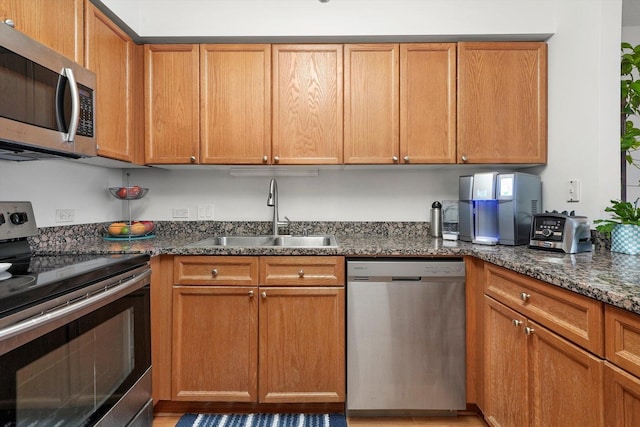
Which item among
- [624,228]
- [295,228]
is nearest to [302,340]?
[295,228]

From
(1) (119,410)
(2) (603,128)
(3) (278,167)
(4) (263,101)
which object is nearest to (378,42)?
(4) (263,101)

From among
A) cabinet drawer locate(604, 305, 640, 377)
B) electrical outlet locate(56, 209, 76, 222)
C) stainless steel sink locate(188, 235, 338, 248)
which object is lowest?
cabinet drawer locate(604, 305, 640, 377)

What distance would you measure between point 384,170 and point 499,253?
1018mm

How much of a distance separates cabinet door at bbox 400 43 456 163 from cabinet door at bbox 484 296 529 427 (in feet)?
3.26

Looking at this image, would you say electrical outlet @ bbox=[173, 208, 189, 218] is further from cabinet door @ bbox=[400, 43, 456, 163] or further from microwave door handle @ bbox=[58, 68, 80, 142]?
cabinet door @ bbox=[400, 43, 456, 163]

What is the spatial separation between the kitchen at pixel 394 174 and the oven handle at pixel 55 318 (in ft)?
2.56

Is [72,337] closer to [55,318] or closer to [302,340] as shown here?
[55,318]

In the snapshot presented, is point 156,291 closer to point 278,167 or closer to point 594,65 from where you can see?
point 278,167

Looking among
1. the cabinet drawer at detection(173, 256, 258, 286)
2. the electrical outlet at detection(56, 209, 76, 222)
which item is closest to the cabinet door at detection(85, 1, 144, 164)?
the electrical outlet at detection(56, 209, 76, 222)

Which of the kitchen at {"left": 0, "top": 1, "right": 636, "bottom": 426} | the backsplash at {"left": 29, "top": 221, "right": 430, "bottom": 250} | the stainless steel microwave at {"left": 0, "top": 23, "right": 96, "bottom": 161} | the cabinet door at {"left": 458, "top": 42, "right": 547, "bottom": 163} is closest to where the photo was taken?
the stainless steel microwave at {"left": 0, "top": 23, "right": 96, "bottom": 161}

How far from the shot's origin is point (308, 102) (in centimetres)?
213

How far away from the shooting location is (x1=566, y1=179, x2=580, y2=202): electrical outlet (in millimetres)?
1859

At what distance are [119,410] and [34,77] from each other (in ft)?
4.25

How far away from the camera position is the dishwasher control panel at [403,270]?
1.82m
